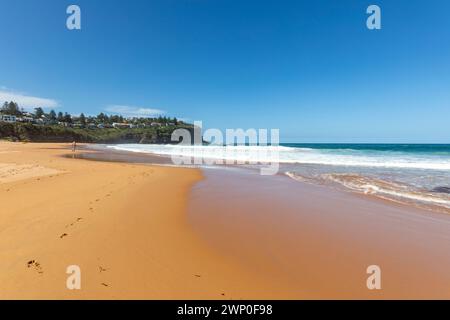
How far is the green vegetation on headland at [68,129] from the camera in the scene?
211 ft

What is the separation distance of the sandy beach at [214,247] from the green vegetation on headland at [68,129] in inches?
2963

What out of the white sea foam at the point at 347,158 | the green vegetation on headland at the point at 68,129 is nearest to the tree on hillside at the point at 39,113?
the green vegetation on headland at the point at 68,129

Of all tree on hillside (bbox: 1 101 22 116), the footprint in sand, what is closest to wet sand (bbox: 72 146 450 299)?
the footprint in sand

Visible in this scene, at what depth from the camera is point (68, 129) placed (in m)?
78.4

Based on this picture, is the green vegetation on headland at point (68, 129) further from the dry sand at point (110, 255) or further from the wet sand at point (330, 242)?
the wet sand at point (330, 242)

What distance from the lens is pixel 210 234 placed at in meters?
4.19

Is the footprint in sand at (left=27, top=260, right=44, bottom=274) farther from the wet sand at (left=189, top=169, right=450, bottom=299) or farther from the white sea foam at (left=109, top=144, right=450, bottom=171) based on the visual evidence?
the white sea foam at (left=109, top=144, right=450, bottom=171)

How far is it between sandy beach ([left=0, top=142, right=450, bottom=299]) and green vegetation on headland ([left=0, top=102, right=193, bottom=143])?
75268 mm

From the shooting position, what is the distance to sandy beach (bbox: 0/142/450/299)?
2.63m

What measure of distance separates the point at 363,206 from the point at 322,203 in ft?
3.21

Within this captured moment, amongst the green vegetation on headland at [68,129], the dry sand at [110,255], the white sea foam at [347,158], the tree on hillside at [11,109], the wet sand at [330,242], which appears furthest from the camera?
the tree on hillside at [11,109]

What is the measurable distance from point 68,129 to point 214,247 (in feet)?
299
